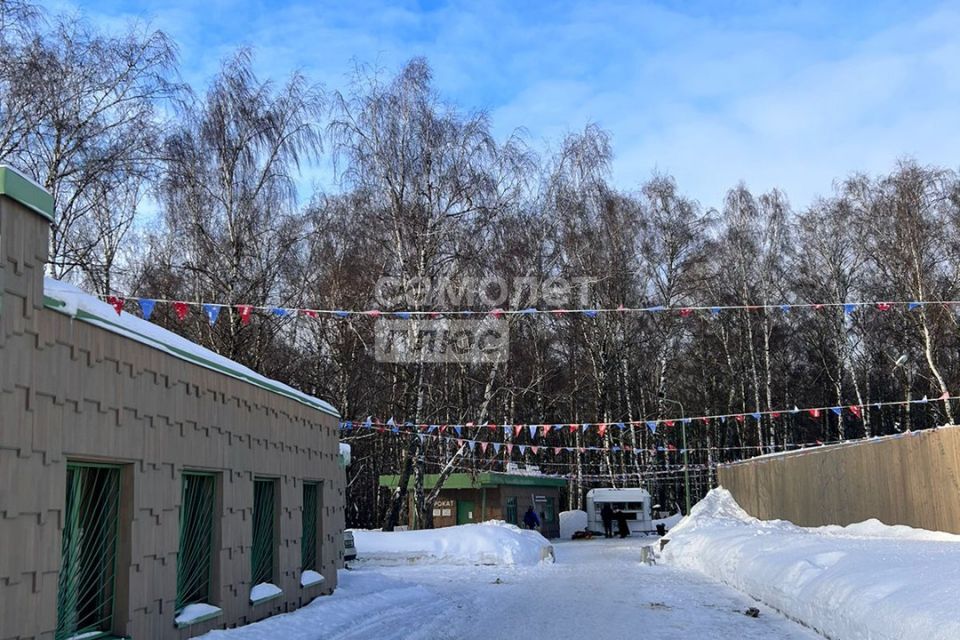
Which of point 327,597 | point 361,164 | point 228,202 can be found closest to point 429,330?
point 361,164

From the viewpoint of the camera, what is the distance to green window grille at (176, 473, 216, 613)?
349 inches

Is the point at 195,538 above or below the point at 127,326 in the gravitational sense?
below

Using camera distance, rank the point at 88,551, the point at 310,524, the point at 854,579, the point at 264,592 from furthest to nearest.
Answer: the point at 310,524
the point at 264,592
the point at 854,579
the point at 88,551

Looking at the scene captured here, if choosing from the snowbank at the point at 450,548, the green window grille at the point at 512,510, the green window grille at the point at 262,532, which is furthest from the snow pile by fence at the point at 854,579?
the green window grille at the point at 512,510

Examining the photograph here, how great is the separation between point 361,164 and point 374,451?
20.3 metres

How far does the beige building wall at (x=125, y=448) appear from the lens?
5809 millimetres

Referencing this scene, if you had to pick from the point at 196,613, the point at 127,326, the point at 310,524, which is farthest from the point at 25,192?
the point at 310,524

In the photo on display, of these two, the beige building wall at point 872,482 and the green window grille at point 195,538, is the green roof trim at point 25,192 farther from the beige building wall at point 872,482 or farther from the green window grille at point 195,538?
the beige building wall at point 872,482

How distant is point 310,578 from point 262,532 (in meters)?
1.90

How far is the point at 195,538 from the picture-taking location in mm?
9195

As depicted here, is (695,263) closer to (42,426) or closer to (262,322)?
(262,322)

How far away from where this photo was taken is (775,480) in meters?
24.7

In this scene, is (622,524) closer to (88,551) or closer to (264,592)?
(264,592)

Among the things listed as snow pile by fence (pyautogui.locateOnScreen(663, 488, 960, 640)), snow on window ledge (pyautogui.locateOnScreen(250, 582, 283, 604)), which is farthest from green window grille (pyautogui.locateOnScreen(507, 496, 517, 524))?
snow on window ledge (pyautogui.locateOnScreen(250, 582, 283, 604))
